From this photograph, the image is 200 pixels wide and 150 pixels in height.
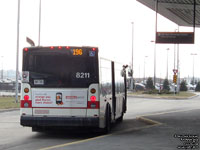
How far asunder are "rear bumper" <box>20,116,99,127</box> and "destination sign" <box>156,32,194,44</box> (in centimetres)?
944

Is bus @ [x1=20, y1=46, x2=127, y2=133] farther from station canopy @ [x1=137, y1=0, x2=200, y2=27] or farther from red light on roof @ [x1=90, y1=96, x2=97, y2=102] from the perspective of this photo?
station canopy @ [x1=137, y1=0, x2=200, y2=27]

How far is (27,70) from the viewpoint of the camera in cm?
1330

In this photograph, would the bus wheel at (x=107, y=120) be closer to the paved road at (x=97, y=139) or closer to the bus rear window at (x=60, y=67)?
the paved road at (x=97, y=139)

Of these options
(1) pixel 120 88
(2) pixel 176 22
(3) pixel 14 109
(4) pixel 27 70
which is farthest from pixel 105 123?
(2) pixel 176 22

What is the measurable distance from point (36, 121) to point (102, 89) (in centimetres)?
230

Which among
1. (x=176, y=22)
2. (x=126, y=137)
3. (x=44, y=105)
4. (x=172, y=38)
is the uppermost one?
(x=176, y=22)

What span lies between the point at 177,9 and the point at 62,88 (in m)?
15.0

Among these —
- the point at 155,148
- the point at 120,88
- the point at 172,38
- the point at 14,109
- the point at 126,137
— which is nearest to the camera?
the point at 155,148

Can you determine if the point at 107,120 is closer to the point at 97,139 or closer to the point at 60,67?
the point at 97,139

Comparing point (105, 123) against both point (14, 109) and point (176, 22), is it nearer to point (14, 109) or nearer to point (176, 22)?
point (14, 109)

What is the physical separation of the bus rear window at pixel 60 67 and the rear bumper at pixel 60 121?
1.01m

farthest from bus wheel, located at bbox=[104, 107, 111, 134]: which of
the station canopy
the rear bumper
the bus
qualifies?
the station canopy

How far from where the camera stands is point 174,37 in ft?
69.9

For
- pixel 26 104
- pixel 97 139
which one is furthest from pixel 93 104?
pixel 26 104
